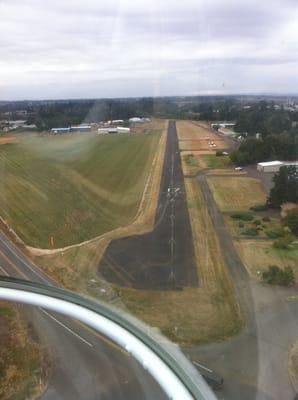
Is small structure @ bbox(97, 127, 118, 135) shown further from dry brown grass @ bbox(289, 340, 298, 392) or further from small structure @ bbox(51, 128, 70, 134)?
dry brown grass @ bbox(289, 340, 298, 392)

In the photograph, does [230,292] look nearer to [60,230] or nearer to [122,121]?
[60,230]

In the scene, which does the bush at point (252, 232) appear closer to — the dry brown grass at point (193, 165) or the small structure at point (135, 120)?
the dry brown grass at point (193, 165)

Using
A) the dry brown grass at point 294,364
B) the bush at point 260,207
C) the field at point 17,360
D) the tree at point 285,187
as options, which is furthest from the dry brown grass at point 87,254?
the dry brown grass at point 294,364

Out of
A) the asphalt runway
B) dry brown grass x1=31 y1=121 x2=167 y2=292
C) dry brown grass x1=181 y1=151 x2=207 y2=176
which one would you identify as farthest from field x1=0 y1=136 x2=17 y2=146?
dry brown grass x1=181 y1=151 x2=207 y2=176

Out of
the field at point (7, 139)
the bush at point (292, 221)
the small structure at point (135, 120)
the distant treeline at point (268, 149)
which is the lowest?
the bush at point (292, 221)

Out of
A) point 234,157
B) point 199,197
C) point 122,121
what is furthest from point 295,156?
point 122,121

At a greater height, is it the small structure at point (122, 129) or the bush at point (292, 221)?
the small structure at point (122, 129)

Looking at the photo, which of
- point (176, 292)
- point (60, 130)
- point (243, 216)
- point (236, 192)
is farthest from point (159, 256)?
point (60, 130)
